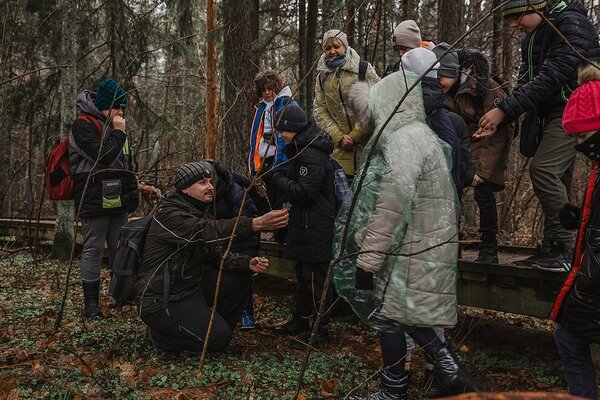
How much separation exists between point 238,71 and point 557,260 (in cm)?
658

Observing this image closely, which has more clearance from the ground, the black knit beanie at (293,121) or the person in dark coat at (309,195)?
the black knit beanie at (293,121)

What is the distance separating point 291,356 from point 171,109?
59.7 feet

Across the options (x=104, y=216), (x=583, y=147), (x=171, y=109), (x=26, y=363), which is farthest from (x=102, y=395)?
(x=171, y=109)

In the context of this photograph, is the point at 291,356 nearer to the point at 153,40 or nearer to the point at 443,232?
the point at 443,232

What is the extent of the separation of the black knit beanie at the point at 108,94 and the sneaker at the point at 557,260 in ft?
13.2

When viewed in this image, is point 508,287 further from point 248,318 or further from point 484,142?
point 248,318

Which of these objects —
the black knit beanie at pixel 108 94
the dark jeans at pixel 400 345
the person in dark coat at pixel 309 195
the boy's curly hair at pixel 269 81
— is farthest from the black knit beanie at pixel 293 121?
the dark jeans at pixel 400 345

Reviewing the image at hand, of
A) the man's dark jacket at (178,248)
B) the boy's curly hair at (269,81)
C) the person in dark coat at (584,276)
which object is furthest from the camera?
the boy's curly hair at (269,81)

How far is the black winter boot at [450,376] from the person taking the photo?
3111mm

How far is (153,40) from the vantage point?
10.2 metres

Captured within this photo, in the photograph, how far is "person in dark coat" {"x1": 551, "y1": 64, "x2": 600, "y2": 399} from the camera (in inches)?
103

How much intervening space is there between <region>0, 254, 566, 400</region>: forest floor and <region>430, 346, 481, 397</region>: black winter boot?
1.57 ft

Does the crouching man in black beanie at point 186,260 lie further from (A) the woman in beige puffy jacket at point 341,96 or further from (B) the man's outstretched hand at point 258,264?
(A) the woman in beige puffy jacket at point 341,96

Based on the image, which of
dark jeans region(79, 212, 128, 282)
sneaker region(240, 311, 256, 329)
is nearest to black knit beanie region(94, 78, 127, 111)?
dark jeans region(79, 212, 128, 282)
